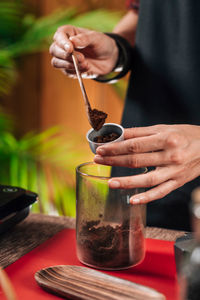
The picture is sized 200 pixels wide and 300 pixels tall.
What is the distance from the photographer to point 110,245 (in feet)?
2.52

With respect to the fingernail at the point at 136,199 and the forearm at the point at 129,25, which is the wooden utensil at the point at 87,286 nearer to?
the fingernail at the point at 136,199

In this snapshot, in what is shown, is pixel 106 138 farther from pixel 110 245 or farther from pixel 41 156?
pixel 41 156

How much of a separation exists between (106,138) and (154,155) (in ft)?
0.37

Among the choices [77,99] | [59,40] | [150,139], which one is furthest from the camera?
[77,99]

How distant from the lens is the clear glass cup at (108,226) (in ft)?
2.53

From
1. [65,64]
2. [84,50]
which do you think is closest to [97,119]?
[65,64]

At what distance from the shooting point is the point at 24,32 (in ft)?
9.38

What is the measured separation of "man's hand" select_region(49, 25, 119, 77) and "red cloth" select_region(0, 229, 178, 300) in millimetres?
506

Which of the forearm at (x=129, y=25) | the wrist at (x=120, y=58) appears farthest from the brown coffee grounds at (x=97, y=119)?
the forearm at (x=129, y=25)

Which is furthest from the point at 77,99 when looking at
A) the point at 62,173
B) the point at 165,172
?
the point at 165,172

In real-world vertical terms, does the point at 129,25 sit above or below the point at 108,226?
above

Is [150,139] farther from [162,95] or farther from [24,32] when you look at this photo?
[24,32]

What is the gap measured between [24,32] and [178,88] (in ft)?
6.20

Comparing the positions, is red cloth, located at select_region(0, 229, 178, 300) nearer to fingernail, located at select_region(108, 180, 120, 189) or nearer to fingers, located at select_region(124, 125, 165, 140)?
fingernail, located at select_region(108, 180, 120, 189)
